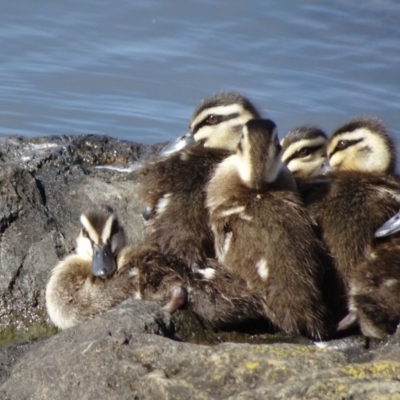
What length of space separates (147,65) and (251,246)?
6.50 m

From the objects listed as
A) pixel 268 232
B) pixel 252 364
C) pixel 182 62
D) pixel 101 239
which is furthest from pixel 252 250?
pixel 182 62

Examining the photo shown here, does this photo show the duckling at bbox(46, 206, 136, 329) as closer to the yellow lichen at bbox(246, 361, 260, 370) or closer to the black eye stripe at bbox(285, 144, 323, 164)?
the black eye stripe at bbox(285, 144, 323, 164)

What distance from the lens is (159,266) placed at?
5.96m

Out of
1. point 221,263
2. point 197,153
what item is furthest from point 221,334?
point 197,153

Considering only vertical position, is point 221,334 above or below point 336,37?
below

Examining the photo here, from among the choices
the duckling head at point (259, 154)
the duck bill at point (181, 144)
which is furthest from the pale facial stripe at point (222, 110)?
the duckling head at point (259, 154)

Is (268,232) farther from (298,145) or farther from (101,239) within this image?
(298,145)

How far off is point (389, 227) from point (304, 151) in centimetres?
→ 128

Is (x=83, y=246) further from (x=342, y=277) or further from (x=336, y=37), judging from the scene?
(x=336, y=37)

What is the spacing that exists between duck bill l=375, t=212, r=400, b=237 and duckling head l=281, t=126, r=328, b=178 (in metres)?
1.13

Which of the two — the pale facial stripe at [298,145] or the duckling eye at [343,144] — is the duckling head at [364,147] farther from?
the pale facial stripe at [298,145]

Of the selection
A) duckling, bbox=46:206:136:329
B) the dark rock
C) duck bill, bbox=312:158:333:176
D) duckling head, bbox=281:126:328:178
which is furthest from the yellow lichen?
duckling head, bbox=281:126:328:178

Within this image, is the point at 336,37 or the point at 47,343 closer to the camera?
the point at 47,343

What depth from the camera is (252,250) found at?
5.90 meters
